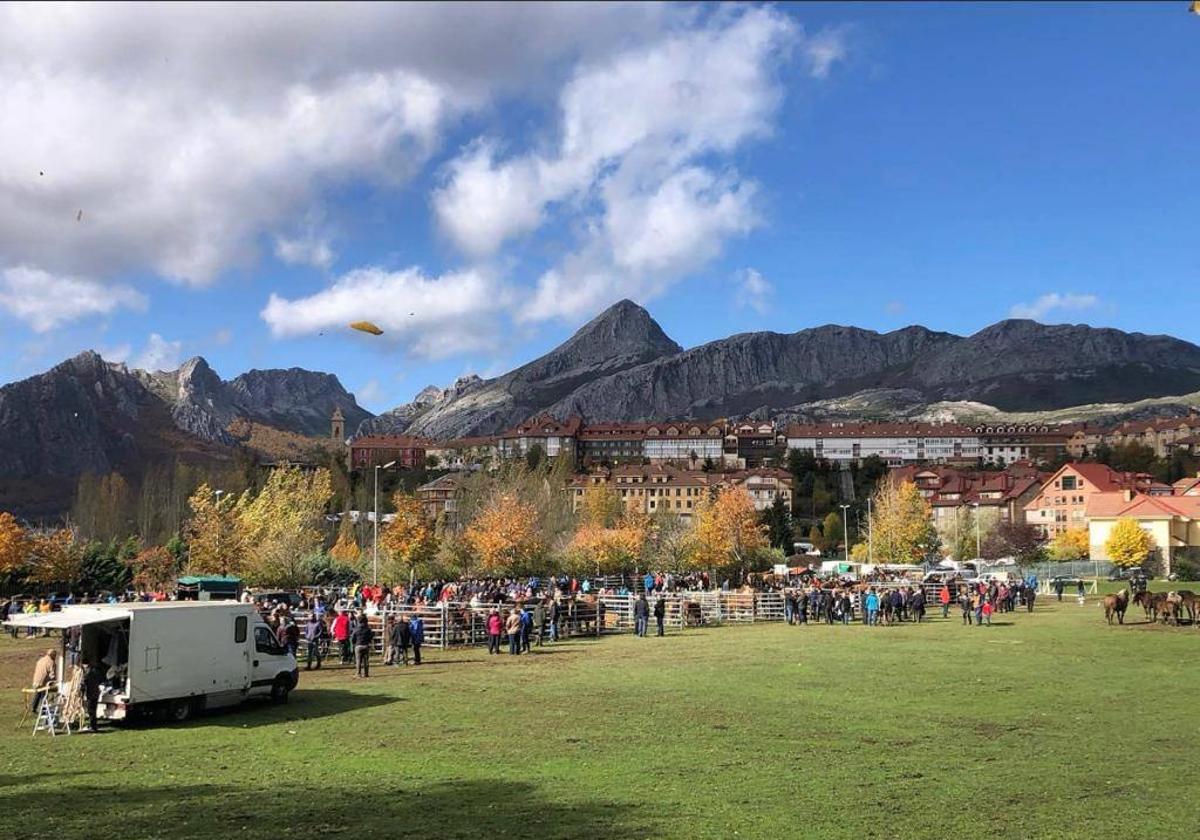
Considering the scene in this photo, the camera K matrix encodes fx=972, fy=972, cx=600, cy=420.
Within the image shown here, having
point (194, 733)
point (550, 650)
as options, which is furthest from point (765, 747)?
point (550, 650)

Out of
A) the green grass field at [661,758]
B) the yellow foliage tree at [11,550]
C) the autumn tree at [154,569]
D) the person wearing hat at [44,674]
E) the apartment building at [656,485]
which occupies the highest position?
the apartment building at [656,485]

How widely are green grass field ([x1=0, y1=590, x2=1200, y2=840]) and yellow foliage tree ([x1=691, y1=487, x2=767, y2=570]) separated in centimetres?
4588

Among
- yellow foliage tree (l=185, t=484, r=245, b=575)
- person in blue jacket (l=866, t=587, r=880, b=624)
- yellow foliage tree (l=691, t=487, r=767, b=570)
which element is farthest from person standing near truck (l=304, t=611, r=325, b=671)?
yellow foliage tree (l=691, t=487, r=767, b=570)

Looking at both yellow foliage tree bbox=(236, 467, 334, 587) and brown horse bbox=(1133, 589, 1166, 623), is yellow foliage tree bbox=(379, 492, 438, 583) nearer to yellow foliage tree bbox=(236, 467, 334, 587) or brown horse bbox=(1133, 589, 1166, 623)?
yellow foliage tree bbox=(236, 467, 334, 587)

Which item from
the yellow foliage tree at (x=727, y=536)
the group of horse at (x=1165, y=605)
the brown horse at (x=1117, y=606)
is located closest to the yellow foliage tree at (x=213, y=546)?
the yellow foliage tree at (x=727, y=536)

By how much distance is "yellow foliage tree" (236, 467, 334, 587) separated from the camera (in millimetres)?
58281

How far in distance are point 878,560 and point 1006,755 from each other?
77122 mm

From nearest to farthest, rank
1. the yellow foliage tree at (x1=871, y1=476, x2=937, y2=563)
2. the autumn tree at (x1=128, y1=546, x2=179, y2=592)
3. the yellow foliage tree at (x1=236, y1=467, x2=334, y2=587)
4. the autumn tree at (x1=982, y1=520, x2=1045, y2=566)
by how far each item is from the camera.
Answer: the autumn tree at (x1=128, y1=546, x2=179, y2=592) → the yellow foliage tree at (x1=236, y1=467, x2=334, y2=587) → the yellow foliage tree at (x1=871, y1=476, x2=937, y2=563) → the autumn tree at (x1=982, y1=520, x2=1045, y2=566)

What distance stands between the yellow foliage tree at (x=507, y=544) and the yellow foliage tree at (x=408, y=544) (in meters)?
3.36

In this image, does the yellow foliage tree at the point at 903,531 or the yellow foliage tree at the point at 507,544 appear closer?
the yellow foliage tree at the point at 507,544

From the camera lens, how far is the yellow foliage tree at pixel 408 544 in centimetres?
6008

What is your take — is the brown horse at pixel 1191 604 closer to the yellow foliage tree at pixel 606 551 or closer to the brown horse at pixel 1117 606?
the brown horse at pixel 1117 606

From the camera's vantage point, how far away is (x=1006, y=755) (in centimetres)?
1421

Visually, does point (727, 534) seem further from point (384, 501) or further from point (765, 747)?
point (384, 501)
